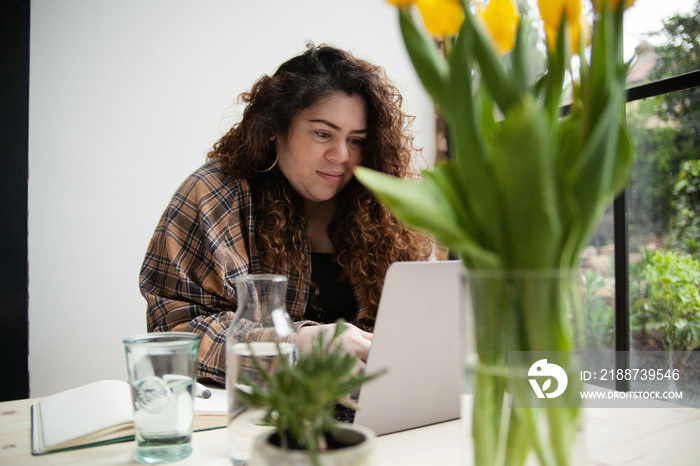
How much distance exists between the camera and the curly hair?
4.94 feet

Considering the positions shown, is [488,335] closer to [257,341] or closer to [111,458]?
[257,341]

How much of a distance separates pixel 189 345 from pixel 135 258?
203 centimetres

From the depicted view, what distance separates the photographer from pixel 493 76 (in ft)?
1.29

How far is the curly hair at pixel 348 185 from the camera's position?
1507 millimetres

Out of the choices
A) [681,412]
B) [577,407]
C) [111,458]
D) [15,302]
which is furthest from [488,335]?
[15,302]

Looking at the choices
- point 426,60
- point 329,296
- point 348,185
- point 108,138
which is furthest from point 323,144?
point 108,138

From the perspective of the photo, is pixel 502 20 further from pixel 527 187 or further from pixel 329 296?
pixel 329 296

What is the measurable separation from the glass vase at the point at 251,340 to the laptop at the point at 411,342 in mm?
119

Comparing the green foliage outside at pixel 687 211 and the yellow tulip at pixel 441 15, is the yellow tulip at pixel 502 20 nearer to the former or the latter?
the yellow tulip at pixel 441 15

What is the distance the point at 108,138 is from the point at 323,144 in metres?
1.33

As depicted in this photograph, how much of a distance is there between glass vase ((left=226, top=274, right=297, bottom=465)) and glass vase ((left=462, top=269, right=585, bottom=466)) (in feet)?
0.79

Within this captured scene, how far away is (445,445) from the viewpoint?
27.1 inches

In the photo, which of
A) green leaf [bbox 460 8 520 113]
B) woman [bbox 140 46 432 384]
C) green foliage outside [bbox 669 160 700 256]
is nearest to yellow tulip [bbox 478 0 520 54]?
green leaf [bbox 460 8 520 113]

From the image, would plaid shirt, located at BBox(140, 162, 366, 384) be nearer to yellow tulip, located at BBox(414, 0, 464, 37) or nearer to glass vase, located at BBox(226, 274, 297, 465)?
glass vase, located at BBox(226, 274, 297, 465)
